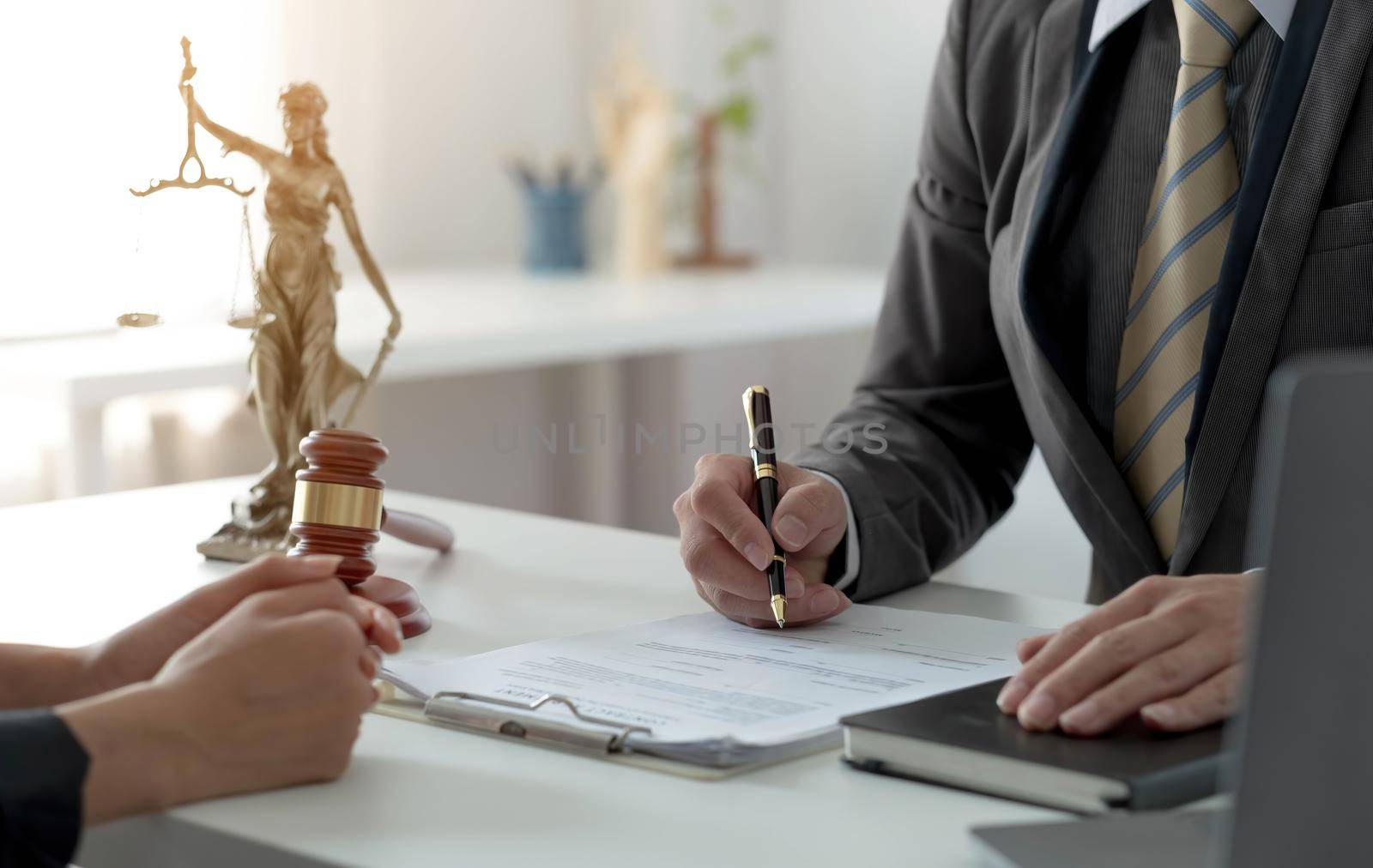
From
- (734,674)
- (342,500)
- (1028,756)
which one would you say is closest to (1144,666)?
(1028,756)

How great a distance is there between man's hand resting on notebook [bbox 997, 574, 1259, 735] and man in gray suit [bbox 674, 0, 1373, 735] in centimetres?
25

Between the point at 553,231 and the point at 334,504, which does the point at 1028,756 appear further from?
the point at 553,231

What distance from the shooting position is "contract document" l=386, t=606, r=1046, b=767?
757 mm

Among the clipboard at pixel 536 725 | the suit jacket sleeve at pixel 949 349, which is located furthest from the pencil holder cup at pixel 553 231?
the clipboard at pixel 536 725

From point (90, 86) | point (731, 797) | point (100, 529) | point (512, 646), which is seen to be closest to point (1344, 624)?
point (731, 797)

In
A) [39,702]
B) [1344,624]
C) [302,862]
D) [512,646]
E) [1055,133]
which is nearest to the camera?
[1344,624]

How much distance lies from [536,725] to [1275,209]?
27.4 inches

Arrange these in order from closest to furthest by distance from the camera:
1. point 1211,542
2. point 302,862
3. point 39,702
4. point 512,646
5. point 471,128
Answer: point 302,862
point 39,702
point 512,646
point 1211,542
point 471,128

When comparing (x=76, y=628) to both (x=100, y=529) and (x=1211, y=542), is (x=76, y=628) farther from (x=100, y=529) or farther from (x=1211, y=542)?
(x=1211, y=542)

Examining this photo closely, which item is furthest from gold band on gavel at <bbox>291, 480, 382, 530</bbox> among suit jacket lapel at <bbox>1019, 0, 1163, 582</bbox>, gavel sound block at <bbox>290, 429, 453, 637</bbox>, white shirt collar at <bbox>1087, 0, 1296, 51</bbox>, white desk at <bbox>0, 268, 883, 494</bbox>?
white desk at <bbox>0, 268, 883, 494</bbox>

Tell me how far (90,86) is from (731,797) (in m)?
2.32

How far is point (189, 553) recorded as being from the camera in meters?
1.24

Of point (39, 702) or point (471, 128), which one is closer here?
point (39, 702)

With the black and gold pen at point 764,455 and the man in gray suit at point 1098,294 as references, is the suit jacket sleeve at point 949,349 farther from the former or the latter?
the black and gold pen at point 764,455
